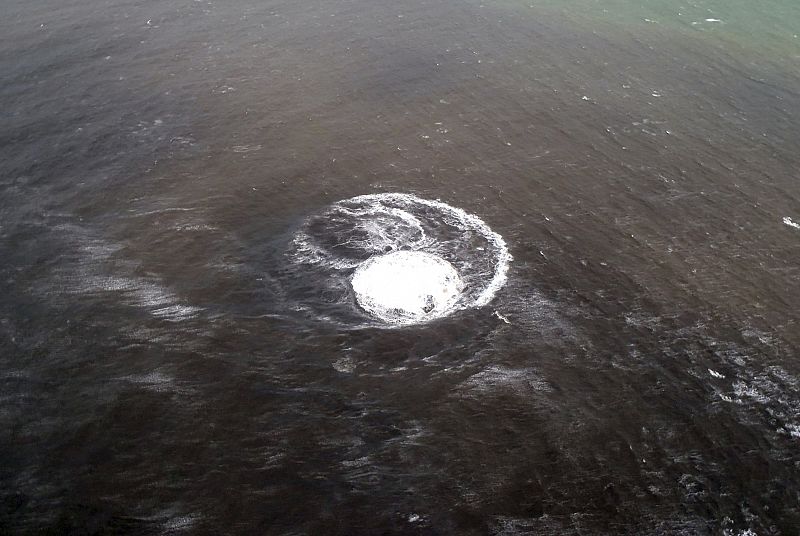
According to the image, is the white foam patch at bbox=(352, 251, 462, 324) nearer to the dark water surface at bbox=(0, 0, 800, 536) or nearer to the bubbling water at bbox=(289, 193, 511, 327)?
the bubbling water at bbox=(289, 193, 511, 327)

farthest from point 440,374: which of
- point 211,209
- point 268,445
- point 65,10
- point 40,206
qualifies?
point 65,10

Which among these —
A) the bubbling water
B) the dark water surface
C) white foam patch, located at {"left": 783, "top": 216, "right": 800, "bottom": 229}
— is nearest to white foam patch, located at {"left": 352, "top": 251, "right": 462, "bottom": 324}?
the bubbling water

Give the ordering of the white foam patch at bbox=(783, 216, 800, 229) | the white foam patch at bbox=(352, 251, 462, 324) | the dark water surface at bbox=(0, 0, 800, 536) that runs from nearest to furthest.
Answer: the dark water surface at bbox=(0, 0, 800, 536)
the white foam patch at bbox=(352, 251, 462, 324)
the white foam patch at bbox=(783, 216, 800, 229)

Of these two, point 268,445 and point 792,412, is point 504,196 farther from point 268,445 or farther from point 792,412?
point 268,445

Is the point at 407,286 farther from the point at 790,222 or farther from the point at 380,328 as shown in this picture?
the point at 790,222

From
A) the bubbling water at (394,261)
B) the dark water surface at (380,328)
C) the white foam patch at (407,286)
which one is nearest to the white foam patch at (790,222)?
the dark water surface at (380,328)

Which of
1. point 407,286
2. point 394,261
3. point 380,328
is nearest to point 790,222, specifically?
point 407,286
